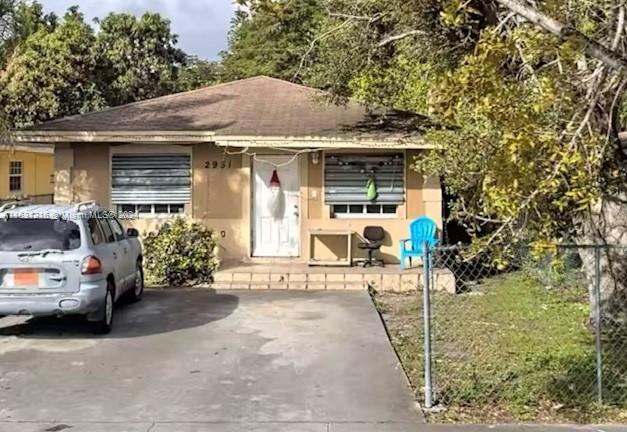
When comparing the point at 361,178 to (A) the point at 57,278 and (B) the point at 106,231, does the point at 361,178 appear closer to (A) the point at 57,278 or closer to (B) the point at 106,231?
(B) the point at 106,231

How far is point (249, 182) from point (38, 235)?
664 centimetres

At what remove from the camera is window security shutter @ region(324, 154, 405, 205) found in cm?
1510

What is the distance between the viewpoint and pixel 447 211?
16.4 m

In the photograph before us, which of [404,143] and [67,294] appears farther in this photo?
[404,143]

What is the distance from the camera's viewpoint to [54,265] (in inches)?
344

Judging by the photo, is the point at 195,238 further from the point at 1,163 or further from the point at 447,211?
the point at 1,163

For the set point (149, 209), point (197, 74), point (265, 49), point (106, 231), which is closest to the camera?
point (106, 231)

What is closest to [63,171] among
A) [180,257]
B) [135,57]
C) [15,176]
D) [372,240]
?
[180,257]

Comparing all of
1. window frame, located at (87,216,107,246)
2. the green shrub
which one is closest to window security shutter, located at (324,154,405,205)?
the green shrub

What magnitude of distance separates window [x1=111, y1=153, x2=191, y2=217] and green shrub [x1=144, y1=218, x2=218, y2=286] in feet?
4.36

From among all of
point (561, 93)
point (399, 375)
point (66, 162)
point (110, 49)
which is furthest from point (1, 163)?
point (561, 93)

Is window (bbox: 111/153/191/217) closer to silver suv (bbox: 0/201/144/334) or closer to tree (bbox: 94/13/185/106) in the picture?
silver suv (bbox: 0/201/144/334)

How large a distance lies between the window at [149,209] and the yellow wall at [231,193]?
215mm

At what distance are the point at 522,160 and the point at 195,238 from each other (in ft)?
34.7
